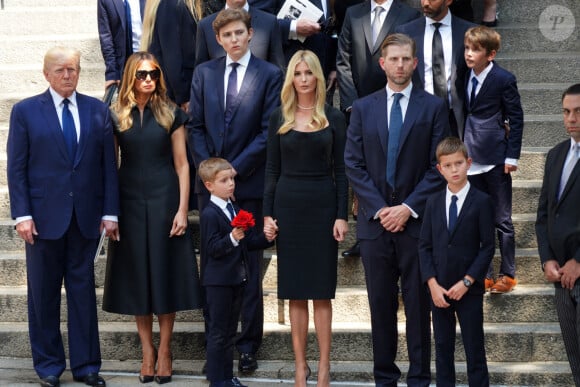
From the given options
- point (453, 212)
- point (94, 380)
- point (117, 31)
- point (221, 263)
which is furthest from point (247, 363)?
point (117, 31)

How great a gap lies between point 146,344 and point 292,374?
3.28 ft

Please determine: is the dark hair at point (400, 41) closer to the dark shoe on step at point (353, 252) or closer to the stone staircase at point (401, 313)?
the dark shoe on step at point (353, 252)

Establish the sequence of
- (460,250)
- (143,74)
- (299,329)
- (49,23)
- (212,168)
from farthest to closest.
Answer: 1. (49,23)
2. (143,74)
3. (299,329)
4. (212,168)
5. (460,250)

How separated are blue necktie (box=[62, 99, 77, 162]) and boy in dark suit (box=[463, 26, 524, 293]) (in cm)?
263

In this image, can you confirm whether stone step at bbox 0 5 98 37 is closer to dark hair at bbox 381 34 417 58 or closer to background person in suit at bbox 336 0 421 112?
background person in suit at bbox 336 0 421 112

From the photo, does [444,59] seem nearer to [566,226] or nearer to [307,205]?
[307,205]

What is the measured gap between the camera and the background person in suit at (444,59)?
7.87 metres

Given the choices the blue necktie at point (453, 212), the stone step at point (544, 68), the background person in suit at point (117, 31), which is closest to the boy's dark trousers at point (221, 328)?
the blue necktie at point (453, 212)

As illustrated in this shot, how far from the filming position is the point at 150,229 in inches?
308

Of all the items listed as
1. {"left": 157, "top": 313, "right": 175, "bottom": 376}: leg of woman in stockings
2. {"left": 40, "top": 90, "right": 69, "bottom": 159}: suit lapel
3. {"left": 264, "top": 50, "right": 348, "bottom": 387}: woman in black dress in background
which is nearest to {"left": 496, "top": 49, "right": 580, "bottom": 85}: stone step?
{"left": 264, "top": 50, "right": 348, "bottom": 387}: woman in black dress in background

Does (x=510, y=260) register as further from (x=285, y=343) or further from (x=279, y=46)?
(x=279, y=46)

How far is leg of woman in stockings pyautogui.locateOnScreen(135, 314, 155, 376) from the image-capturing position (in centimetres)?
783

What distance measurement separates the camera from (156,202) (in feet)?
25.7

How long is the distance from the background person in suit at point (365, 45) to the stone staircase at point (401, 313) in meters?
1.12
